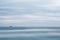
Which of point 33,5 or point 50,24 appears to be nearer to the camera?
point 50,24

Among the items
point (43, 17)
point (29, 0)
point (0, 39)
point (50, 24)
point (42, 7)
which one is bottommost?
point (0, 39)

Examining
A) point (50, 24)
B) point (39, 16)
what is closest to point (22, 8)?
point (39, 16)

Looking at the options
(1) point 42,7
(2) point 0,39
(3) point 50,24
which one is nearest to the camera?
(2) point 0,39

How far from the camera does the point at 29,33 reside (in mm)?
2992

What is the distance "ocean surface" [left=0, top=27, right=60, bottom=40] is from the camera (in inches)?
115

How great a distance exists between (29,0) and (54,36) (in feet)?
5.39

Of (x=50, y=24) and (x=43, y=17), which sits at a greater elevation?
(x=43, y=17)

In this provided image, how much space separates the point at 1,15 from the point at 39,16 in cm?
85

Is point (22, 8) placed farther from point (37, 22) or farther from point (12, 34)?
point (12, 34)

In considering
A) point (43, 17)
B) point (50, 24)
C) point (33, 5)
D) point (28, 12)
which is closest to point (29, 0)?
point (33, 5)

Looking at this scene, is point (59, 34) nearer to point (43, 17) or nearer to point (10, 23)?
point (43, 17)

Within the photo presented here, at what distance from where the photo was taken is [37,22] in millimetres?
3455

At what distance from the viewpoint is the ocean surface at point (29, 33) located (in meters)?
2.92

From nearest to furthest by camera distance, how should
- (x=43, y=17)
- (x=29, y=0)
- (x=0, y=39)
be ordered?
1. (x=0, y=39)
2. (x=43, y=17)
3. (x=29, y=0)
